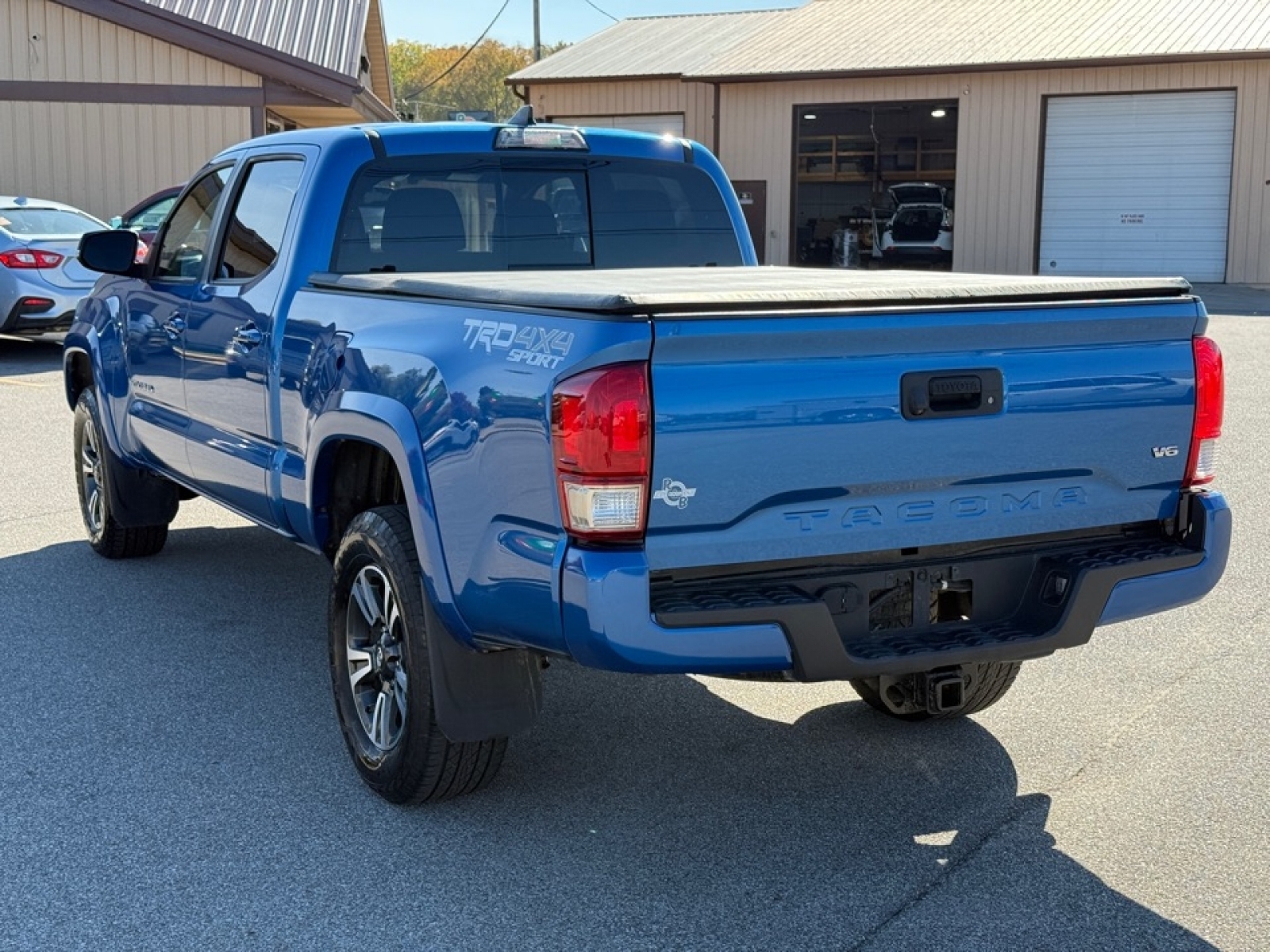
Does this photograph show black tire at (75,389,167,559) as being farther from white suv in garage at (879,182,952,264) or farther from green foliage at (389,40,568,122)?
green foliage at (389,40,568,122)

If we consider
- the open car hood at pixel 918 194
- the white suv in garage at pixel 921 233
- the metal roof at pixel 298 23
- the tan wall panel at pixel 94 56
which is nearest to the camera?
the tan wall panel at pixel 94 56

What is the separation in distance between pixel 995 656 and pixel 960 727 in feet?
4.50

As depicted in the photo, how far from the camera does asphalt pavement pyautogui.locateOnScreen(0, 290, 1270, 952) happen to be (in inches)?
149

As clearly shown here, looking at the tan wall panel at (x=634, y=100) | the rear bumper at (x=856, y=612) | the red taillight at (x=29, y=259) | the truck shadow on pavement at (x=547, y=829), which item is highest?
the tan wall panel at (x=634, y=100)

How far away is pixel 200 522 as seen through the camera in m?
8.77

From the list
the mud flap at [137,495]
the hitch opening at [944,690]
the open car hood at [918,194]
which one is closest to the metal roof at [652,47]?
the open car hood at [918,194]

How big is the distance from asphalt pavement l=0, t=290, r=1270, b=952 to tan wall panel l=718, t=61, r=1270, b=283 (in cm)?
2444

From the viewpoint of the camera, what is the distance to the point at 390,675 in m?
Result: 4.62

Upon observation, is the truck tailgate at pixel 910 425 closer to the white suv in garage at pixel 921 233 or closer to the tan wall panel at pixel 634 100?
the white suv in garage at pixel 921 233

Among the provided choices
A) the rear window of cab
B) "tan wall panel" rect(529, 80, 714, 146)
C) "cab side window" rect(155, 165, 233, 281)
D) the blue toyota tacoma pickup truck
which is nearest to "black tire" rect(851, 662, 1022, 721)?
the blue toyota tacoma pickup truck

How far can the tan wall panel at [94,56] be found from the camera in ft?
77.3

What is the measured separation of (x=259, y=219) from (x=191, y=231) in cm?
87

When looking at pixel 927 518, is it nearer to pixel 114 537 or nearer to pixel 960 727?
pixel 960 727

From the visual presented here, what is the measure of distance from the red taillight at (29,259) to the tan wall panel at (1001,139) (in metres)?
19.6
